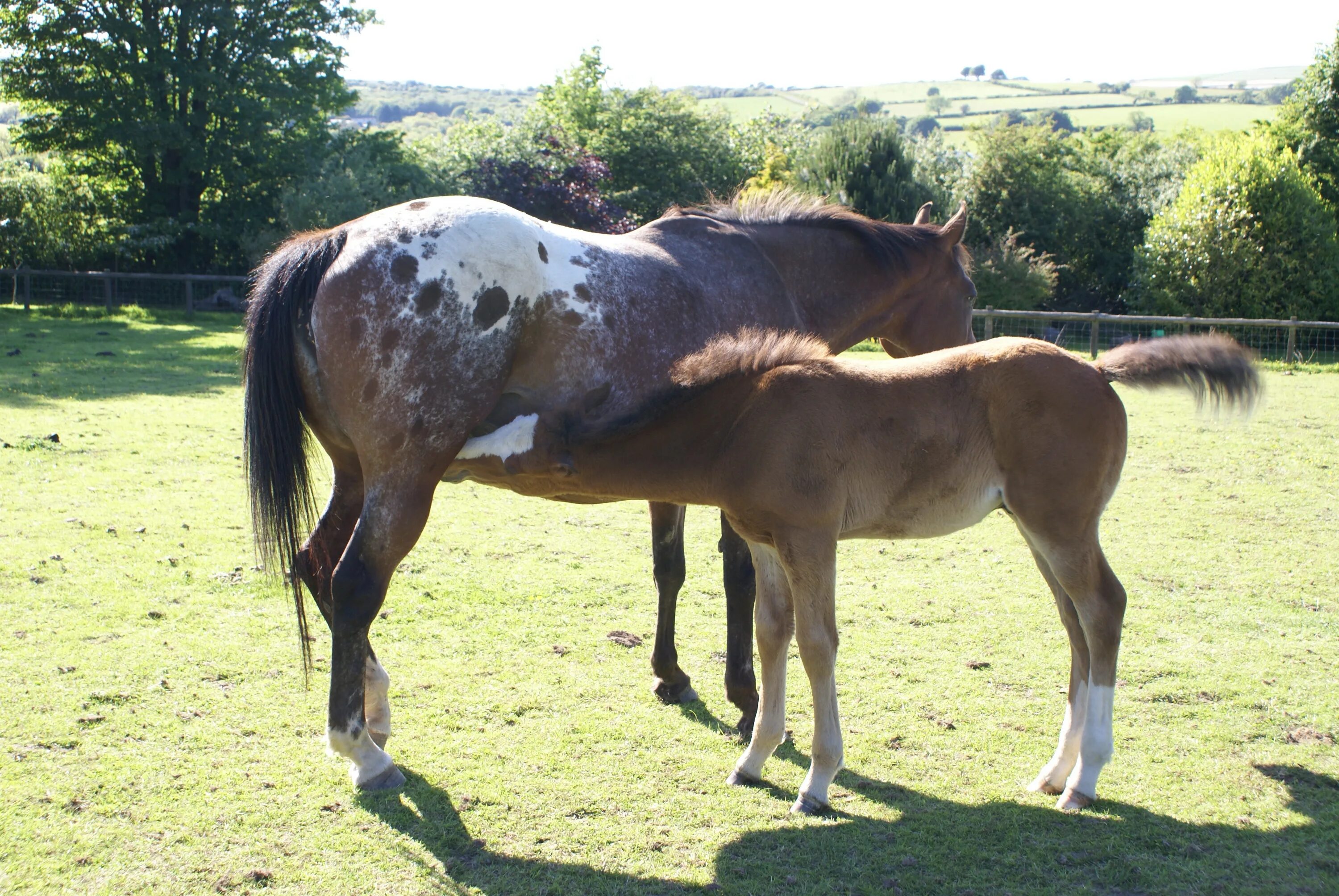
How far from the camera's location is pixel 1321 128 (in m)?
24.0

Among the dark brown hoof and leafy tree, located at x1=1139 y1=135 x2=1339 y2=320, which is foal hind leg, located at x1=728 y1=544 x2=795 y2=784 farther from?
leafy tree, located at x1=1139 y1=135 x2=1339 y2=320

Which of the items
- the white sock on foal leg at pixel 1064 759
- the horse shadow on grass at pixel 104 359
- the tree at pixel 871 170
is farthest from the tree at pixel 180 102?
the white sock on foal leg at pixel 1064 759

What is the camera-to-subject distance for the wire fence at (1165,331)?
57.8 feet

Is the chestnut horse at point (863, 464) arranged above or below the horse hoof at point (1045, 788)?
above

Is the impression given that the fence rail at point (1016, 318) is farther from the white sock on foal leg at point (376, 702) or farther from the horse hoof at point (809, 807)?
the white sock on foal leg at point (376, 702)

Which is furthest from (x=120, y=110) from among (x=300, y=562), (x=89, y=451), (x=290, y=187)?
(x=300, y=562)

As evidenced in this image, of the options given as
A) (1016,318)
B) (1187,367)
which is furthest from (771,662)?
(1016,318)

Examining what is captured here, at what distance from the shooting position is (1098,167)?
29.1 meters

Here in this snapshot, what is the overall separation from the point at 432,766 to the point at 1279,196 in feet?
77.7

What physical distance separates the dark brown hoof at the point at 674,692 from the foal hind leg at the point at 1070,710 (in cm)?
153

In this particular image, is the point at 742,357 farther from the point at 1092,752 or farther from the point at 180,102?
the point at 180,102

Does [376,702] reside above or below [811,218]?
below

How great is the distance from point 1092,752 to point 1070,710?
22 cm

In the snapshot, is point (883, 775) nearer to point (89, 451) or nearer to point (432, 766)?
point (432, 766)
